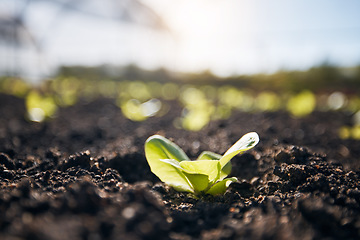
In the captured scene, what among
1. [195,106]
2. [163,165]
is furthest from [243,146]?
[195,106]

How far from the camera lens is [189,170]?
112cm

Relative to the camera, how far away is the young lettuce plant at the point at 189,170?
1.12m

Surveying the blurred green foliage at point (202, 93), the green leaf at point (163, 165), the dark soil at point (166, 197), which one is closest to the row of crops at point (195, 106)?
the blurred green foliage at point (202, 93)

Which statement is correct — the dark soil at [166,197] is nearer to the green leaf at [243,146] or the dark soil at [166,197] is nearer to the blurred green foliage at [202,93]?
the green leaf at [243,146]

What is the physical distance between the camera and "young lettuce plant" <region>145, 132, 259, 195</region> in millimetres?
1118

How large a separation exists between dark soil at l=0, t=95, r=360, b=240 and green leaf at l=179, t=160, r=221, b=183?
0.40ft

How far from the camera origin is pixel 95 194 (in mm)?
838

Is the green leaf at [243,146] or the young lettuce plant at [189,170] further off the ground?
the green leaf at [243,146]

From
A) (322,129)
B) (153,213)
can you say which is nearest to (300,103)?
(322,129)

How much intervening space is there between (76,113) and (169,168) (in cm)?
312

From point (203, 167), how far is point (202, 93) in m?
5.77

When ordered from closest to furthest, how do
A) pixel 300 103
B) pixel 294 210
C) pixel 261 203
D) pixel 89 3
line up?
pixel 294 210 → pixel 261 203 → pixel 300 103 → pixel 89 3

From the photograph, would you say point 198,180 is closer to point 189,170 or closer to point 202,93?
point 189,170

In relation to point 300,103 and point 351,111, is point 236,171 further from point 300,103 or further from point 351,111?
point 351,111
